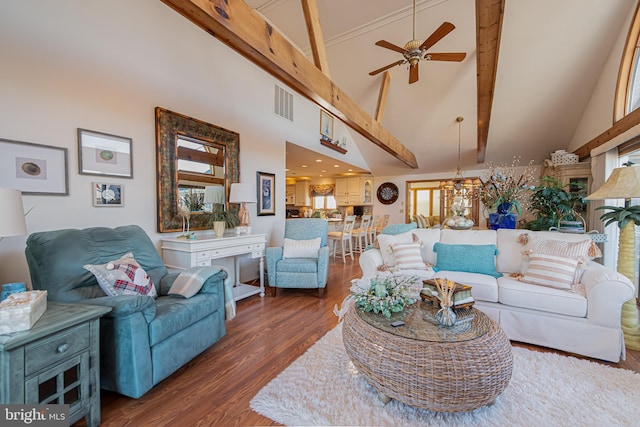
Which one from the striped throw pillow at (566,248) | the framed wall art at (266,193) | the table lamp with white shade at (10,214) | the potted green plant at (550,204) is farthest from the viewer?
the framed wall art at (266,193)

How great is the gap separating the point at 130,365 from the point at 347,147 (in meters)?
6.07

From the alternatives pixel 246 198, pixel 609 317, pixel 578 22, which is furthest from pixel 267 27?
pixel 578 22

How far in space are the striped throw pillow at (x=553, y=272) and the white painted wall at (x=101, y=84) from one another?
3.62 metres

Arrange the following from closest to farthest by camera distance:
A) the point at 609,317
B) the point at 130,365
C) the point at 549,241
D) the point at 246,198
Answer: the point at 130,365
the point at 609,317
the point at 549,241
the point at 246,198

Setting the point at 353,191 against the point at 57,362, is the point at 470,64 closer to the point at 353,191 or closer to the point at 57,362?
the point at 353,191

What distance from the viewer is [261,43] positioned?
6.39 ft

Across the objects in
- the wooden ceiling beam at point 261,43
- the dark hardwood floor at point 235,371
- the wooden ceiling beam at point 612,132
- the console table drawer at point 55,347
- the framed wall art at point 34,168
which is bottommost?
the dark hardwood floor at point 235,371

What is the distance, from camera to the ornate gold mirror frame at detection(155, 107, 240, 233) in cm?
274

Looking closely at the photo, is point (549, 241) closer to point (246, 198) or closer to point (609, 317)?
point (609, 317)

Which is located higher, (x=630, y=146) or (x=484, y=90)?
(x=484, y=90)

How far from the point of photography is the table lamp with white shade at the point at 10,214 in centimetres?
125

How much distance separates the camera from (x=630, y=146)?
3125mm

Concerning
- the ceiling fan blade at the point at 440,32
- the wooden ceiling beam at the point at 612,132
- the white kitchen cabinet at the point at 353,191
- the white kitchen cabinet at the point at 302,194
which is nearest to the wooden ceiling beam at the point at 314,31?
the ceiling fan blade at the point at 440,32

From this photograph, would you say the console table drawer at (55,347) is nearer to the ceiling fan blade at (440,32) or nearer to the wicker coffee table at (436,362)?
the wicker coffee table at (436,362)
